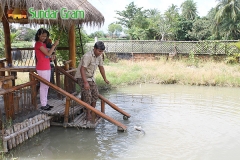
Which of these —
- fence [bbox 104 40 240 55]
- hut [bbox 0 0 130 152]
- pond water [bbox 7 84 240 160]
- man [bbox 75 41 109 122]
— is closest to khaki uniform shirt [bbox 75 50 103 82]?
man [bbox 75 41 109 122]

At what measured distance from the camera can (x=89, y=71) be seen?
5.77 meters

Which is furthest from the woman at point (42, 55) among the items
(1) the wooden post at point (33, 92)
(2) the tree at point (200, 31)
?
(2) the tree at point (200, 31)

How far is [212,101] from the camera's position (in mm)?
8555

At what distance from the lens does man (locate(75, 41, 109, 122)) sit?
5.56 m

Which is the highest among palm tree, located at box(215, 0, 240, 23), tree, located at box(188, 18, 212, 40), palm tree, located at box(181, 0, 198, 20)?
palm tree, located at box(181, 0, 198, 20)

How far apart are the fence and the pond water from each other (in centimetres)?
810

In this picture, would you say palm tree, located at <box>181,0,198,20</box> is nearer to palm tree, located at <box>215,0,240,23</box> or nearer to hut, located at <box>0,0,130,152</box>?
palm tree, located at <box>215,0,240,23</box>

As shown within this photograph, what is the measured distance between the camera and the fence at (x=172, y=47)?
15.8m

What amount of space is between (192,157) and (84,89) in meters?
2.51

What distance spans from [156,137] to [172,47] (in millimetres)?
12222

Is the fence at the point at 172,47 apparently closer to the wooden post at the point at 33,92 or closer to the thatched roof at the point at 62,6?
the thatched roof at the point at 62,6

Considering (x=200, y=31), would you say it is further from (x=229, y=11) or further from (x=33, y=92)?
(x=33, y=92)

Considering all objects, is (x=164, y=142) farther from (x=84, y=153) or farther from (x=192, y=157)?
(x=84, y=153)

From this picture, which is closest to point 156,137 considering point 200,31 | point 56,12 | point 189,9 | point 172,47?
point 56,12
